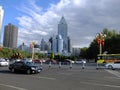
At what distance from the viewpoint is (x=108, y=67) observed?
39.9 meters

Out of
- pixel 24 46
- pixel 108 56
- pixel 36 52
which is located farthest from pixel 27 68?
pixel 24 46

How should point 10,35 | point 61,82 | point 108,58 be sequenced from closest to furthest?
point 61,82 → point 108,58 → point 10,35

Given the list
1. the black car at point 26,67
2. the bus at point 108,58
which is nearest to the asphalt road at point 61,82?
the black car at point 26,67

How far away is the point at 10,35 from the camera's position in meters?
154

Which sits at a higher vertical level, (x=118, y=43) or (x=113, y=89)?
(x=118, y=43)

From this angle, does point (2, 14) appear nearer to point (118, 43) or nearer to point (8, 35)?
point (118, 43)

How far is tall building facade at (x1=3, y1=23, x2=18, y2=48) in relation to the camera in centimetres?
14725

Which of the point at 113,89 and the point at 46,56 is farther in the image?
the point at 46,56

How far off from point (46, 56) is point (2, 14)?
457 feet

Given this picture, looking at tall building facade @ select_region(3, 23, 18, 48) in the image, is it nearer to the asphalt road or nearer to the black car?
the black car

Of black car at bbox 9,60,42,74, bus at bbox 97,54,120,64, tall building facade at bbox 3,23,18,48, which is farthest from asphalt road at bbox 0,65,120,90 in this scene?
tall building facade at bbox 3,23,18,48

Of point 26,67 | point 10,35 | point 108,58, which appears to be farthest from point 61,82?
point 10,35

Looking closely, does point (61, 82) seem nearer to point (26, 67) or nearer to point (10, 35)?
point (26, 67)

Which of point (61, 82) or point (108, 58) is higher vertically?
point (108, 58)
